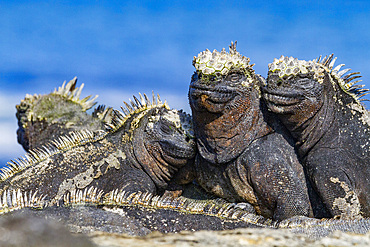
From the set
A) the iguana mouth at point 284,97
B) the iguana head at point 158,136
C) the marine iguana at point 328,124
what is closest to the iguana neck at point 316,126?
the marine iguana at point 328,124

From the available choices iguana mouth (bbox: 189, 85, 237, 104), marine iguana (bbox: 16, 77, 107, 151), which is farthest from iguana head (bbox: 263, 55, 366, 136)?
marine iguana (bbox: 16, 77, 107, 151)

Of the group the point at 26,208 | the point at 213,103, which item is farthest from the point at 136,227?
the point at 213,103

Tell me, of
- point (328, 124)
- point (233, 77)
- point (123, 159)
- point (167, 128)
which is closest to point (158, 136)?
point (167, 128)

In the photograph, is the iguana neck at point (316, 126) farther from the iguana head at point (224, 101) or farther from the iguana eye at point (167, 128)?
the iguana eye at point (167, 128)

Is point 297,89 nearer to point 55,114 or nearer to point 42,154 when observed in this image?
point 42,154

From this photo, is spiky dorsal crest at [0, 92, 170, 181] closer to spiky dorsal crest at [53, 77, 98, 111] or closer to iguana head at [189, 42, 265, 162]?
iguana head at [189, 42, 265, 162]
